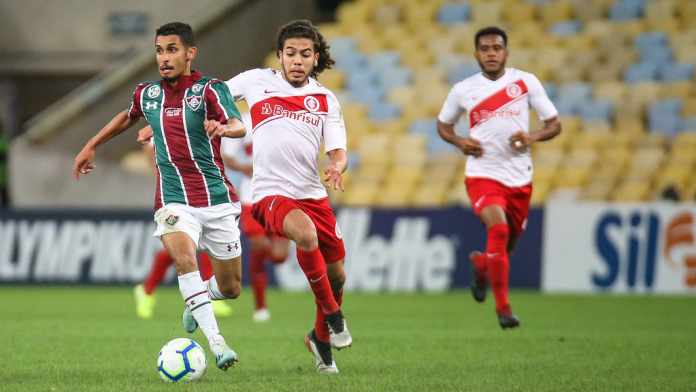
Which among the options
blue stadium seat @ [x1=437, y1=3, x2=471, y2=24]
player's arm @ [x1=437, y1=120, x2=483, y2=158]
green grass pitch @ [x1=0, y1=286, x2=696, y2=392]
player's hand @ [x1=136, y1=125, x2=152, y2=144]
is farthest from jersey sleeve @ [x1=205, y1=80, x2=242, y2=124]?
blue stadium seat @ [x1=437, y1=3, x2=471, y2=24]

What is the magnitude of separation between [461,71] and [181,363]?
14.1 meters

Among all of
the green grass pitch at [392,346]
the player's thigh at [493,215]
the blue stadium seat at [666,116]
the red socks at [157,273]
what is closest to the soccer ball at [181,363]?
the green grass pitch at [392,346]

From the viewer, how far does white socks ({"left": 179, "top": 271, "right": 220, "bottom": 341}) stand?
7391mm

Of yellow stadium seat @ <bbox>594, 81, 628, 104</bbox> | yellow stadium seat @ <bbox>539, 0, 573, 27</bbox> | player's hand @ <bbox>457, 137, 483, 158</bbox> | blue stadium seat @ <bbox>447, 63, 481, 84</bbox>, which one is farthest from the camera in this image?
yellow stadium seat @ <bbox>539, 0, 573, 27</bbox>

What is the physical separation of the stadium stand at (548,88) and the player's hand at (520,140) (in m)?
6.94

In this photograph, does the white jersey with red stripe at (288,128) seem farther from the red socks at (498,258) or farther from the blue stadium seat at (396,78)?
the blue stadium seat at (396,78)

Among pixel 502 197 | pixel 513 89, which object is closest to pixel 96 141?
pixel 502 197

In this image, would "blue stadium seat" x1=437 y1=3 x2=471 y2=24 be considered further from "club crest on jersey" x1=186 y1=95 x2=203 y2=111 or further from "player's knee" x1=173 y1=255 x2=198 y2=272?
Answer: "player's knee" x1=173 y1=255 x2=198 y2=272

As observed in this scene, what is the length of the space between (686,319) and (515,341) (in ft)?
10.4

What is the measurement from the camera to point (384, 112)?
20.7 metres

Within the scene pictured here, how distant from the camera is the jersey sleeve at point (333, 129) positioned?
7.74 meters

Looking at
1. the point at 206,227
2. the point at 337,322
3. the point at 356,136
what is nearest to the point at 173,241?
the point at 206,227

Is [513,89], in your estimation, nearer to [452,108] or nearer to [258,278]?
[452,108]

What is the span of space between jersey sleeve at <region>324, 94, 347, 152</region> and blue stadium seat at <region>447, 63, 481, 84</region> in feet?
41.9
